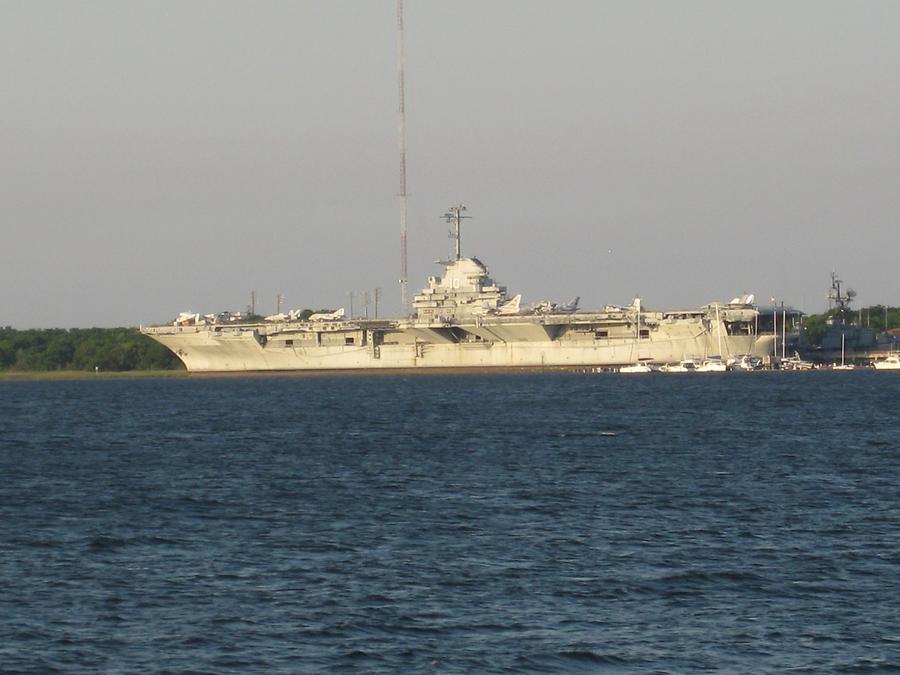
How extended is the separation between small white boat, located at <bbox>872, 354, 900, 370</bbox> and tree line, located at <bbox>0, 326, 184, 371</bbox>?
5859cm

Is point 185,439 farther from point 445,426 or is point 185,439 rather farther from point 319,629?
point 319,629

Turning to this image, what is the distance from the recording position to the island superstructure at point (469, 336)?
9274 cm

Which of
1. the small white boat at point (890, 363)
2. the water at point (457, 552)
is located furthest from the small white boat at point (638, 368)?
the water at point (457, 552)

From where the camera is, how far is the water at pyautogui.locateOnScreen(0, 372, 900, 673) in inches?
612

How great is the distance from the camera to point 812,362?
10731 centimetres

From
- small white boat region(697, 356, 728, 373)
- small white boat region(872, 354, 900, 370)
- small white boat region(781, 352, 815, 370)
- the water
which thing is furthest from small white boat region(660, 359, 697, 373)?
the water

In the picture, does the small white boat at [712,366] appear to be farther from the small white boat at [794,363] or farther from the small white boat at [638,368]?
the small white boat at [794,363]

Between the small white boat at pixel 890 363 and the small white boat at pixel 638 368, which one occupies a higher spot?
the small white boat at pixel 890 363

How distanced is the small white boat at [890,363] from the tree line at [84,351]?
58586 millimetres

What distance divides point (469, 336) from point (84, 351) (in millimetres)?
53837

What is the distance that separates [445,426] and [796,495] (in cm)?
2299

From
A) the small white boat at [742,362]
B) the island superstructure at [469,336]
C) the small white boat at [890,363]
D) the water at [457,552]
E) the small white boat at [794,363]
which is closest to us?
the water at [457,552]

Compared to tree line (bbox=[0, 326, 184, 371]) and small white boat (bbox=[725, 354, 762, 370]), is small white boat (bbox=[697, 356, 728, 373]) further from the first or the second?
tree line (bbox=[0, 326, 184, 371])

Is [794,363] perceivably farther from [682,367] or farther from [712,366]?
[682,367]
